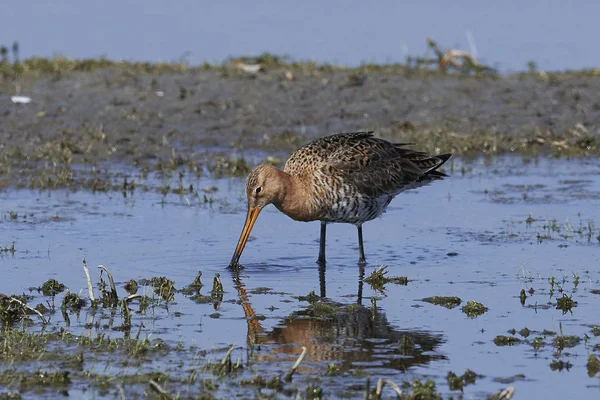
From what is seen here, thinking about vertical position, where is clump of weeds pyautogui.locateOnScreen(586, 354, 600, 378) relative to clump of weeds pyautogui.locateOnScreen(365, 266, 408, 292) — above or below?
below

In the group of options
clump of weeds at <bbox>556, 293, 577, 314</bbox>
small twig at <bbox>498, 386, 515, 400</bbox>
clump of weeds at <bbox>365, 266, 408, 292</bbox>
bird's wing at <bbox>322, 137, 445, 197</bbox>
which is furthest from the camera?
bird's wing at <bbox>322, 137, 445, 197</bbox>

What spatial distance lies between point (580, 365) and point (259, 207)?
12.6 ft

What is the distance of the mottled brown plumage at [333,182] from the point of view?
10.3m

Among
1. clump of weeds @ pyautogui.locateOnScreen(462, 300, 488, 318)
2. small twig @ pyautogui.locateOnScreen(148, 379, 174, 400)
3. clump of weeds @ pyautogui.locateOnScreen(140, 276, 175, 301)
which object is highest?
clump of weeds @ pyautogui.locateOnScreen(140, 276, 175, 301)

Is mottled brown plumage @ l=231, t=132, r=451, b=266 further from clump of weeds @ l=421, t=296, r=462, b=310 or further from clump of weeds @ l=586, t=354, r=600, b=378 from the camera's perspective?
clump of weeds @ l=586, t=354, r=600, b=378

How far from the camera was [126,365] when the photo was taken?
7219 mm

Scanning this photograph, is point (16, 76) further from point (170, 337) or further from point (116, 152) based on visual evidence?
point (170, 337)

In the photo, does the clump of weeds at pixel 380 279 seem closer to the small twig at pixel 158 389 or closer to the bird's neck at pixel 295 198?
the bird's neck at pixel 295 198

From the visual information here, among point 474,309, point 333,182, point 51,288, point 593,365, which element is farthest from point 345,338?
point 333,182

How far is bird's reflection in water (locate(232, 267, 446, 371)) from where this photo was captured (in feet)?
24.4

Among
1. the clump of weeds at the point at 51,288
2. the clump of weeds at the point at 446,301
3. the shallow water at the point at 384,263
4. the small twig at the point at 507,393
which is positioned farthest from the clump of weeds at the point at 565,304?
the clump of weeds at the point at 51,288

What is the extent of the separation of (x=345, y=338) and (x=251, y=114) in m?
8.52

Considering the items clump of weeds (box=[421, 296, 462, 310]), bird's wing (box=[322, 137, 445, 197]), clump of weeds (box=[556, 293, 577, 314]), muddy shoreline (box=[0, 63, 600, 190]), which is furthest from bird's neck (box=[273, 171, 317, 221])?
muddy shoreline (box=[0, 63, 600, 190])

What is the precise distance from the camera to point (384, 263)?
35.2 feet
